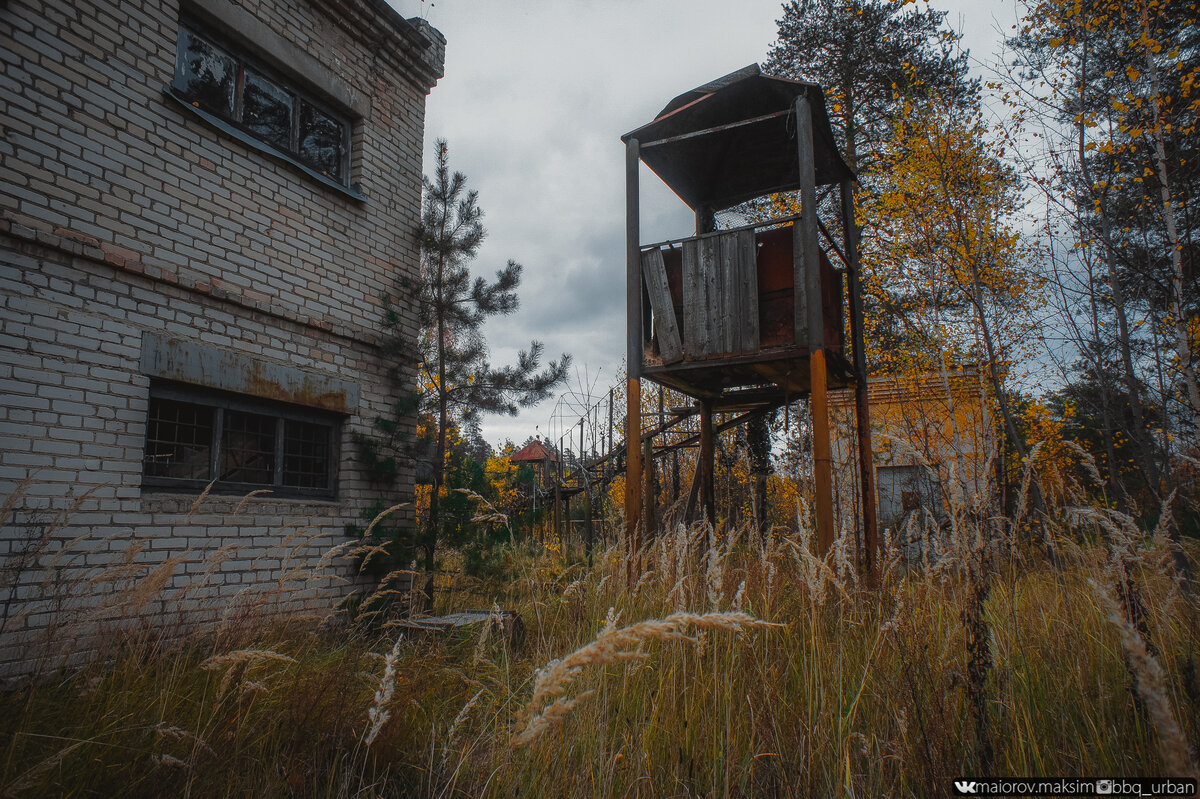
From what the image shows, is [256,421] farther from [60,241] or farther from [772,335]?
[772,335]

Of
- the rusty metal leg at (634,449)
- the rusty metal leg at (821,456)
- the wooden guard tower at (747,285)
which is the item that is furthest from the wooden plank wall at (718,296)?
the rusty metal leg at (821,456)

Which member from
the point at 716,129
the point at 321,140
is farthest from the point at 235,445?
the point at 716,129

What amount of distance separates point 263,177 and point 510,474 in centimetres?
1471

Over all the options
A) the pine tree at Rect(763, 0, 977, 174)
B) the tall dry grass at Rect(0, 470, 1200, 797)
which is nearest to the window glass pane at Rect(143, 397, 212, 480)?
the tall dry grass at Rect(0, 470, 1200, 797)

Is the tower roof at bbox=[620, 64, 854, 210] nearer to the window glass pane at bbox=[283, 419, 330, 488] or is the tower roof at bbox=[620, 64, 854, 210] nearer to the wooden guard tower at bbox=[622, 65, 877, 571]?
the wooden guard tower at bbox=[622, 65, 877, 571]

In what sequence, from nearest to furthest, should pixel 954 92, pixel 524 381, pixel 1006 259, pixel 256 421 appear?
pixel 256 421
pixel 524 381
pixel 1006 259
pixel 954 92

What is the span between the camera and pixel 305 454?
630 cm

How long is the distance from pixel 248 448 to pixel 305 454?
61cm

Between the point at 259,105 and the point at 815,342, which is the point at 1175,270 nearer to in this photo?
the point at 815,342

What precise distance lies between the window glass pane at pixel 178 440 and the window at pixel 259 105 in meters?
2.56

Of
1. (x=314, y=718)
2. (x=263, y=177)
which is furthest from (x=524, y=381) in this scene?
Answer: (x=314, y=718)

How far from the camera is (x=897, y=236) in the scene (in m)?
11.9

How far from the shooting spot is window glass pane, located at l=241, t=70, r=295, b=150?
608 centimetres

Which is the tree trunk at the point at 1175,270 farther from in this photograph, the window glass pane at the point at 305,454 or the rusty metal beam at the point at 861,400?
the window glass pane at the point at 305,454
